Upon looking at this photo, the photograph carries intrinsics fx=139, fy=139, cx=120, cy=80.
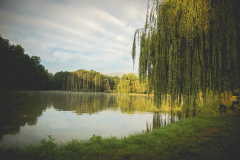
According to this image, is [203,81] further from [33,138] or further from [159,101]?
[33,138]

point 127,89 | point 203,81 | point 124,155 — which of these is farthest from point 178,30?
point 127,89

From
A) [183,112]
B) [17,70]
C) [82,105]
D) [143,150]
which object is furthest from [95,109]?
[17,70]

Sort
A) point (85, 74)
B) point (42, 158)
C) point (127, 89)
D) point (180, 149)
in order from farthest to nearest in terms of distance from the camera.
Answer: point (85, 74), point (127, 89), point (180, 149), point (42, 158)

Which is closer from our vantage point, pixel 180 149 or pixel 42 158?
pixel 42 158

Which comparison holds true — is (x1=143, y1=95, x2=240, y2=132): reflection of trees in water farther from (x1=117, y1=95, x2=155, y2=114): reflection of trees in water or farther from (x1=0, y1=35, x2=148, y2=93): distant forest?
(x1=0, y1=35, x2=148, y2=93): distant forest

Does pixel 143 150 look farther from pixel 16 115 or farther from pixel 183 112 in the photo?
pixel 183 112

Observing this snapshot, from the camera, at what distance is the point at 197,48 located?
586 centimetres

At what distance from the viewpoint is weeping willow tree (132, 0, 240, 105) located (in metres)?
5.35

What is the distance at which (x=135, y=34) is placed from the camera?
287 inches

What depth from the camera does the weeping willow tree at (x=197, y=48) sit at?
5348 millimetres

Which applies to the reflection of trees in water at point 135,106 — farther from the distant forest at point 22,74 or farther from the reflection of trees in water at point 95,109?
the distant forest at point 22,74

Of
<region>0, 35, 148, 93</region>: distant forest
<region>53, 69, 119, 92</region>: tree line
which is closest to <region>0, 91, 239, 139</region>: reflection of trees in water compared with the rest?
<region>0, 35, 148, 93</region>: distant forest

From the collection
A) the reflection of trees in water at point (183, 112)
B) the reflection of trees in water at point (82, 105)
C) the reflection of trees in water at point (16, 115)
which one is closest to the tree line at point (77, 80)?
the reflection of trees in water at point (82, 105)

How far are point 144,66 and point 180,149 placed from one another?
4.41 m
